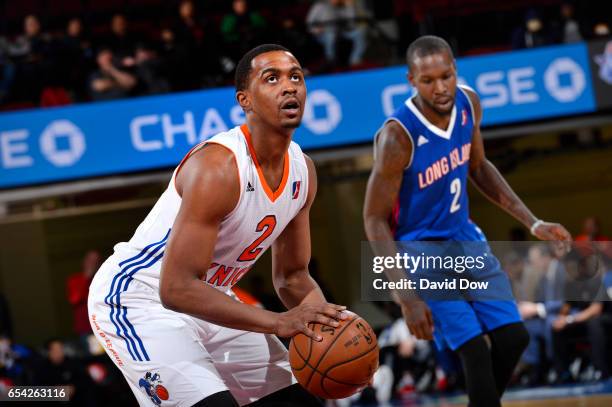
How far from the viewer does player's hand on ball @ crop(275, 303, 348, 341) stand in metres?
3.13

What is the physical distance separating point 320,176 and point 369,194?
820cm

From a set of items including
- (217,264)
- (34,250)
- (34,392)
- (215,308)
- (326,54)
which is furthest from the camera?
(34,250)

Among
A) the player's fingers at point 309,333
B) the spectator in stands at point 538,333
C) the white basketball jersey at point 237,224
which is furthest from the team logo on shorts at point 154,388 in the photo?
the spectator in stands at point 538,333

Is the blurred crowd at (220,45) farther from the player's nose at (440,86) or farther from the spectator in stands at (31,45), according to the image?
the player's nose at (440,86)

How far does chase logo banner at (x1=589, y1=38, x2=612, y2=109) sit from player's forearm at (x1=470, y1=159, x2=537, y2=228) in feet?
17.5

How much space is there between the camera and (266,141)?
3.52 metres

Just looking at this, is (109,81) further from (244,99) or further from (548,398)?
(244,99)

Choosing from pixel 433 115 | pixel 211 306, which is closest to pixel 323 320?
pixel 211 306

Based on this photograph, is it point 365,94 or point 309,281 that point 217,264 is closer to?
point 309,281

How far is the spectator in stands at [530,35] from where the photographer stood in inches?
395

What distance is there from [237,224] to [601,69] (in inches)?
286

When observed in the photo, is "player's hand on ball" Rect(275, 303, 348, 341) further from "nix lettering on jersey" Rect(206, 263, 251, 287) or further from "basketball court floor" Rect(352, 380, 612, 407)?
"basketball court floor" Rect(352, 380, 612, 407)

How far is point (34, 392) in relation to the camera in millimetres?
5809

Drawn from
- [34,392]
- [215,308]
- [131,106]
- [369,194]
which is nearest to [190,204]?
[215,308]
